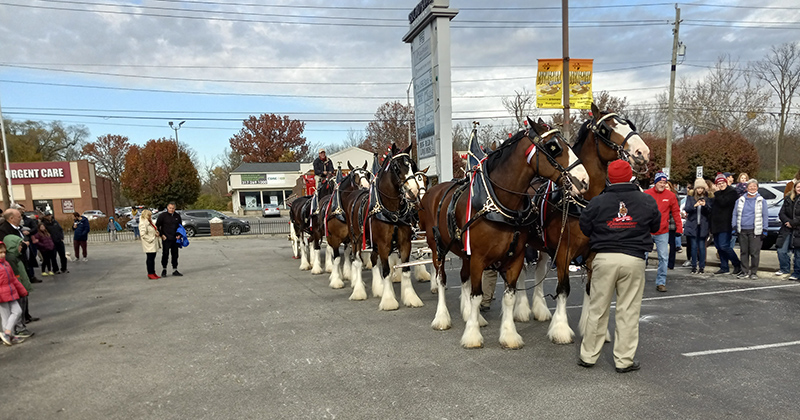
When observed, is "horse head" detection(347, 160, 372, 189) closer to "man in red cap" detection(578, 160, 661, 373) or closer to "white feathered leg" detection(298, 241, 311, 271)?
"white feathered leg" detection(298, 241, 311, 271)

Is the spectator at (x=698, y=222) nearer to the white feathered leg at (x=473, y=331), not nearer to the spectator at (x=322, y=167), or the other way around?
the white feathered leg at (x=473, y=331)

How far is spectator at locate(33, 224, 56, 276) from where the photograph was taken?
11.8 meters

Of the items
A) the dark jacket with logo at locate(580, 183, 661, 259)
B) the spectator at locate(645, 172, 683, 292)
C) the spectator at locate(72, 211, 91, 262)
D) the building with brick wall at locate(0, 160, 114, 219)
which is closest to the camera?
the dark jacket with logo at locate(580, 183, 661, 259)

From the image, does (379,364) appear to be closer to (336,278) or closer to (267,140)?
(336,278)

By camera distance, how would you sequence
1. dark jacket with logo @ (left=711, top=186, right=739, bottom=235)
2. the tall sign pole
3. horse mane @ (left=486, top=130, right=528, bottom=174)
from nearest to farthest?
horse mane @ (left=486, top=130, right=528, bottom=174) < dark jacket with logo @ (left=711, top=186, right=739, bottom=235) < the tall sign pole

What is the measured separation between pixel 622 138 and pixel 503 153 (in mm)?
1261

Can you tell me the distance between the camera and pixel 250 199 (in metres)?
54.4

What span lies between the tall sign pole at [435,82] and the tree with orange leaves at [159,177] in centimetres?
3685

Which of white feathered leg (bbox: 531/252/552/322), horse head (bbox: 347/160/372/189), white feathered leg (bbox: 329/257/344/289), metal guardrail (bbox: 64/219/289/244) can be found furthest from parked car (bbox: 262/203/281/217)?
white feathered leg (bbox: 531/252/552/322)

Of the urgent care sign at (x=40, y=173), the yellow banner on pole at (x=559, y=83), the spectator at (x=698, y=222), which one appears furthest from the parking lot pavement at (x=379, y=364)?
the urgent care sign at (x=40, y=173)

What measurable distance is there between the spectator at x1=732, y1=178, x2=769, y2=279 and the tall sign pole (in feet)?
21.6

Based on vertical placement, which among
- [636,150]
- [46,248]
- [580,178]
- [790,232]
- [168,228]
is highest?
[636,150]

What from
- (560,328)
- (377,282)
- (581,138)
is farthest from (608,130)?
(377,282)

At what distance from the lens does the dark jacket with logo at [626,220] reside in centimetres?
404
